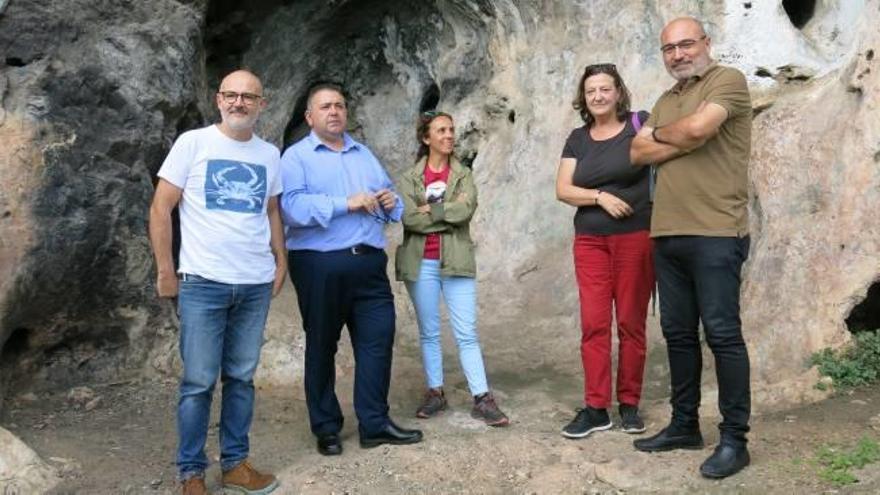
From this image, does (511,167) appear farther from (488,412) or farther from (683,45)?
(683,45)

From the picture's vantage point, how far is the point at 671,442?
171 inches

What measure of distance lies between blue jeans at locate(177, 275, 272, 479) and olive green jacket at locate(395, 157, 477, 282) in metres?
1.06

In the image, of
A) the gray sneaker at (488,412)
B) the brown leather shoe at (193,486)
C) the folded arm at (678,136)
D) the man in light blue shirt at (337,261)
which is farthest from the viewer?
the gray sneaker at (488,412)

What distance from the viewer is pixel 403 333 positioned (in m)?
7.62

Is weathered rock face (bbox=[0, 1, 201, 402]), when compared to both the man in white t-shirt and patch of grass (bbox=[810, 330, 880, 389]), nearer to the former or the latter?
the man in white t-shirt

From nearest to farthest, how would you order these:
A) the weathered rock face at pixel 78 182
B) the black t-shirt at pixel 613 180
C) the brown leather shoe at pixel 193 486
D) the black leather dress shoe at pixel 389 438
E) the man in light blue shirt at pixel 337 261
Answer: the brown leather shoe at pixel 193 486 < the man in light blue shirt at pixel 337 261 < the black t-shirt at pixel 613 180 < the black leather dress shoe at pixel 389 438 < the weathered rock face at pixel 78 182

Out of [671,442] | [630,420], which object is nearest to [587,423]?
[630,420]

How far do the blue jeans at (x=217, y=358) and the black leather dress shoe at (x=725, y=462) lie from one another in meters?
2.27

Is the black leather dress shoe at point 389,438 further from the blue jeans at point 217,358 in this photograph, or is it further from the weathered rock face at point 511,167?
the weathered rock face at point 511,167

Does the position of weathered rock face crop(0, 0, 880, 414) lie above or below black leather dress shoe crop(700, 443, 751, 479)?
above

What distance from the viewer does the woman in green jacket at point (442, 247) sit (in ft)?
16.3

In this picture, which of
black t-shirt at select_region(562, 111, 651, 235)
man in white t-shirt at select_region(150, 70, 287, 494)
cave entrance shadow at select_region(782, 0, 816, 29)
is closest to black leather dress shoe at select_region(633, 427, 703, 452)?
black t-shirt at select_region(562, 111, 651, 235)

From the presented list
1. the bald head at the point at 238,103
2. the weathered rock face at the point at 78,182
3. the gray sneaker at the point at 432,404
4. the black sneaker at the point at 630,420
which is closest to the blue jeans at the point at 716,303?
the black sneaker at the point at 630,420

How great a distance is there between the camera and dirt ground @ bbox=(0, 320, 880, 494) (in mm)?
4156
